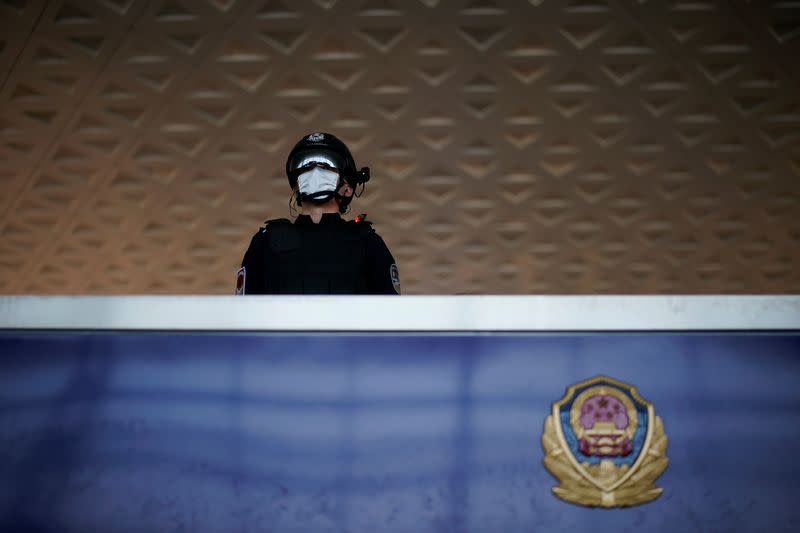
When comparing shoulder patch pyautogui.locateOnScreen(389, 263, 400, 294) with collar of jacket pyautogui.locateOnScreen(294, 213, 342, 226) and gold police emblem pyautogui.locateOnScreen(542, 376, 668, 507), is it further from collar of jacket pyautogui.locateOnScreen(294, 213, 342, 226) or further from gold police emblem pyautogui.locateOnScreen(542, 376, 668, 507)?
gold police emblem pyautogui.locateOnScreen(542, 376, 668, 507)

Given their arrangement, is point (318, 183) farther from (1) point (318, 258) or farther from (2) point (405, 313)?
(2) point (405, 313)

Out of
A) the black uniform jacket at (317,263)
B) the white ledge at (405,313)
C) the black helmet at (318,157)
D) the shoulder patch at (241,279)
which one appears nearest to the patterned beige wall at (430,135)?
the black helmet at (318,157)

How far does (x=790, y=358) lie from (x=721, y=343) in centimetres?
10

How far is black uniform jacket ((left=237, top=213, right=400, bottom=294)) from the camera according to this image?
1710 millimetres

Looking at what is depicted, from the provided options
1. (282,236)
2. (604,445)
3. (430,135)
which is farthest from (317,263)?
(430,135)

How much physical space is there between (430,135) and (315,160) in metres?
4.96

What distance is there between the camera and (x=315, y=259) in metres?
1.73

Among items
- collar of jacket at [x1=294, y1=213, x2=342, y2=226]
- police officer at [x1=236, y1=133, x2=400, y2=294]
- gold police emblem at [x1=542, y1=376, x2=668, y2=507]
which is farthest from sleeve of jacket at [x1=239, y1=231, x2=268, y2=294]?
gold police emblem at [x1=542, y1=376, x2=668, y2=507]

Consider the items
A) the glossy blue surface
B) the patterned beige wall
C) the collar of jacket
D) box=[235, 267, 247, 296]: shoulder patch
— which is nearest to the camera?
the glossy blue surface

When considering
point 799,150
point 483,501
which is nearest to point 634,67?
point 799,150

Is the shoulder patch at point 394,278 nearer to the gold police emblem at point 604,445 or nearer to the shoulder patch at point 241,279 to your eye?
the shoulder patch at point 241,279

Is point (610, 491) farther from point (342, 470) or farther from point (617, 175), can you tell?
point (617, 175)

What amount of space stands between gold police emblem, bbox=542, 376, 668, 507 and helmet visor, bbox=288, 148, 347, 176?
1158 millimetres

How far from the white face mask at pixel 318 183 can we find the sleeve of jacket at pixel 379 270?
206 mm
